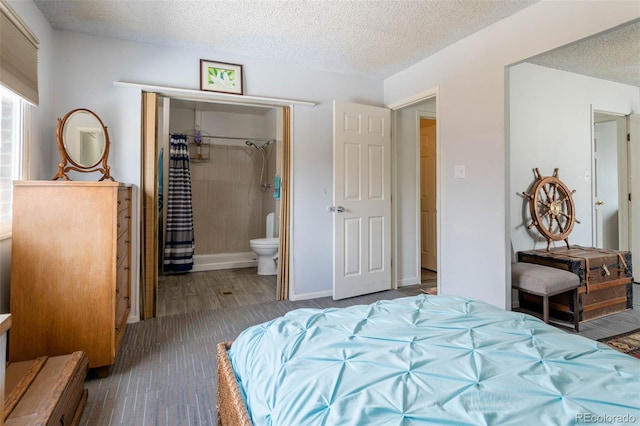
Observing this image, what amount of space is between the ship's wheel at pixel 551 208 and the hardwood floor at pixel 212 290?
275 cm

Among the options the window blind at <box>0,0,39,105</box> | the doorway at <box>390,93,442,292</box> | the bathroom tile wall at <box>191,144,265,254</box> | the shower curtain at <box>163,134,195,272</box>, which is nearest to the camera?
the window blind at <box>0,0,39,105</box>

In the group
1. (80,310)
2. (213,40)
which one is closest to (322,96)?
(213,40)

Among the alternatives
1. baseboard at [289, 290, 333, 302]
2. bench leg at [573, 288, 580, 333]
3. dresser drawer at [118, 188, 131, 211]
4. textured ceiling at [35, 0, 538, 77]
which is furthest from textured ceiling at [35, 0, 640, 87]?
baseboard at [289, 290, 333, 302]

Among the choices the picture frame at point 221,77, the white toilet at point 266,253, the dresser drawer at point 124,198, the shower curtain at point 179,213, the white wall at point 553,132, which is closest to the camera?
the dresser drawer at point 124,198

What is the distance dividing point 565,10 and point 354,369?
8.42ft

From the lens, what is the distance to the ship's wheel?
321 cm

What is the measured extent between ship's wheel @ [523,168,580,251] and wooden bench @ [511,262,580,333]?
0.57 meters

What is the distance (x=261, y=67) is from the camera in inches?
132

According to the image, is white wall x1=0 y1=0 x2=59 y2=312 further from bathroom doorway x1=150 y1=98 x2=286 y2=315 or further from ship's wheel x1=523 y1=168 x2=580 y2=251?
ship's wheel x1=523 y1=168 x2=580 y2=251

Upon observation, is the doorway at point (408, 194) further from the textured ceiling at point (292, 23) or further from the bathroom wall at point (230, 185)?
the bathroom wall at point (230, 185)

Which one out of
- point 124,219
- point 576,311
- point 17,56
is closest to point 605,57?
point 576,311

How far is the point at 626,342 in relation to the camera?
243 centimetres

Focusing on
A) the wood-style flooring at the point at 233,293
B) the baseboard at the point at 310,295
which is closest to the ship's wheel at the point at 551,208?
the wood-style flooring at the point at 233,293

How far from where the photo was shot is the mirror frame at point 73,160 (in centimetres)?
241
